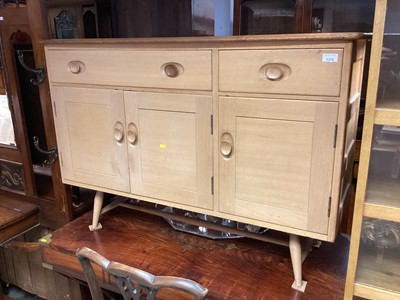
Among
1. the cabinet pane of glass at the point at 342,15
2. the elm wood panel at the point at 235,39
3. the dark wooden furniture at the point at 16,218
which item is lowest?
the dark wooden furniture at the point at 16,218

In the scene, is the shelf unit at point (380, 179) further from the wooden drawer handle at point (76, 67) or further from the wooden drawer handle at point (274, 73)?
the wooden drawer handle at point (76, 67)

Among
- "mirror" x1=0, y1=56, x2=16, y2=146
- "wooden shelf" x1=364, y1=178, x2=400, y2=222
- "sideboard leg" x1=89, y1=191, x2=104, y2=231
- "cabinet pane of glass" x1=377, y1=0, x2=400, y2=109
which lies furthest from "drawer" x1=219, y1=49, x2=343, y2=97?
"mirror" x1=0, y1=56, x2=16, y2=146

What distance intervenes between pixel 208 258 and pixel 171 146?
43 cm

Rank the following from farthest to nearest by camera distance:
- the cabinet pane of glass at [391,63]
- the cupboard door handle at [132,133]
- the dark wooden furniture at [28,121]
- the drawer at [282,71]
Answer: the dark wooden furniture at [28,121], the cupboard door handle at [132,133], the drawer at [282,71], the cabinet pane of glass at [391,63]

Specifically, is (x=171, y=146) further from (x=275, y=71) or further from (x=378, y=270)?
(x=378, y=270)

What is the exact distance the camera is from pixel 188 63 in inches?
45.5

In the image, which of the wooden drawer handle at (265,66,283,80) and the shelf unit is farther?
the wooden drawer handle at (265,66,283,80)

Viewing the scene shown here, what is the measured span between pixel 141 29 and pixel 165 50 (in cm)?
68

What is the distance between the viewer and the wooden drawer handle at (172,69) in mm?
1179

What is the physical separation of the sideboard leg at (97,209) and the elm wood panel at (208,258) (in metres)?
0.03

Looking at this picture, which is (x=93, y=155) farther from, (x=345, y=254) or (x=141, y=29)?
(x=345, y=254)

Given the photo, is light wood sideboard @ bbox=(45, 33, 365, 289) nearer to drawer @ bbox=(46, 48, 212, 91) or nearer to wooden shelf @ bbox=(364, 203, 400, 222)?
drawer @ bbox=(46, 48, 212, 91)

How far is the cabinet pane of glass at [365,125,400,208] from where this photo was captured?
3.13 ft

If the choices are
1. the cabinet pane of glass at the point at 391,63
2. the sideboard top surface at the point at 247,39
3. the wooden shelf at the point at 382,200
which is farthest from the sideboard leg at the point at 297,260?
the sideboard top surface at the point at 247,39
